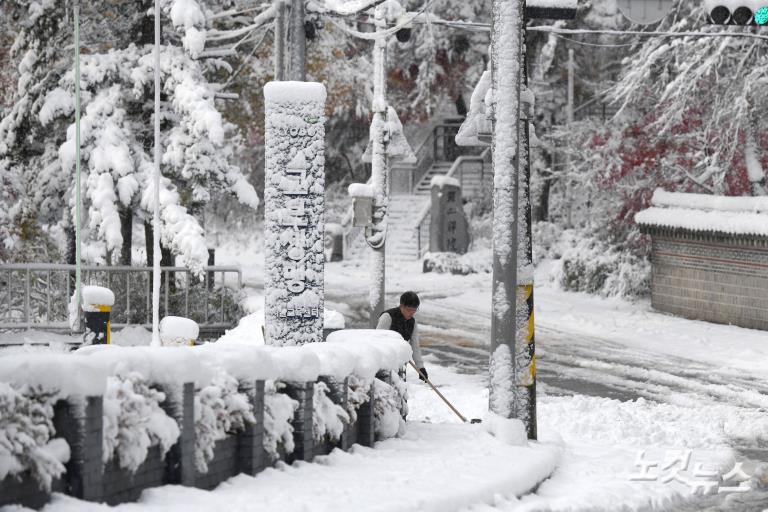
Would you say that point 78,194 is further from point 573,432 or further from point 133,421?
point 133,421

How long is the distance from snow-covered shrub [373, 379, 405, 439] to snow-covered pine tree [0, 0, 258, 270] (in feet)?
29.4

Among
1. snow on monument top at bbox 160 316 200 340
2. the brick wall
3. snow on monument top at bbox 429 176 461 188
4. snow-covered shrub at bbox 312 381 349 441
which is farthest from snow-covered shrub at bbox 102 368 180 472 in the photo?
snow on monument top at bbox 429 176 461 188

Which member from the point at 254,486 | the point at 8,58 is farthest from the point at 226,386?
the point at 8,58

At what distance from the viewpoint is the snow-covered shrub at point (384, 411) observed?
41.4 ft

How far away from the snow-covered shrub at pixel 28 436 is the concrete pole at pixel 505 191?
6386mm

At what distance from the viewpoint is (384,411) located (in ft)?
41.5

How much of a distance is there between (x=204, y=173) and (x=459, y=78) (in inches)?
869

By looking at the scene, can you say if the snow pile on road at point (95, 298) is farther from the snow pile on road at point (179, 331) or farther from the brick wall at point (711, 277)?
the brick wall at point (711, 277)

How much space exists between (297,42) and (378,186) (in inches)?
379

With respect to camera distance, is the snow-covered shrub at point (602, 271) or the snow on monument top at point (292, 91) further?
the snow-covered shrub at point (602, 271)

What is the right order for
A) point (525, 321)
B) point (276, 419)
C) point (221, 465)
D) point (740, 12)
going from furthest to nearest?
point (740, 12), point (525, 321), point (276, 419), point (221, 465)

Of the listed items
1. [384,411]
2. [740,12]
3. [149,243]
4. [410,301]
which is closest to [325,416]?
[384,411]

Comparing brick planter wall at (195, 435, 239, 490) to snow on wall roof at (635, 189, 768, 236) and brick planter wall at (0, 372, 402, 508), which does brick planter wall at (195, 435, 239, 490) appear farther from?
snow on wall roof at (635, 189, 768, 236)

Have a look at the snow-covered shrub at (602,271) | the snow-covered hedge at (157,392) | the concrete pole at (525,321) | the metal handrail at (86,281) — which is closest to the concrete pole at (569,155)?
the snow-covered shrub at (602,271)
